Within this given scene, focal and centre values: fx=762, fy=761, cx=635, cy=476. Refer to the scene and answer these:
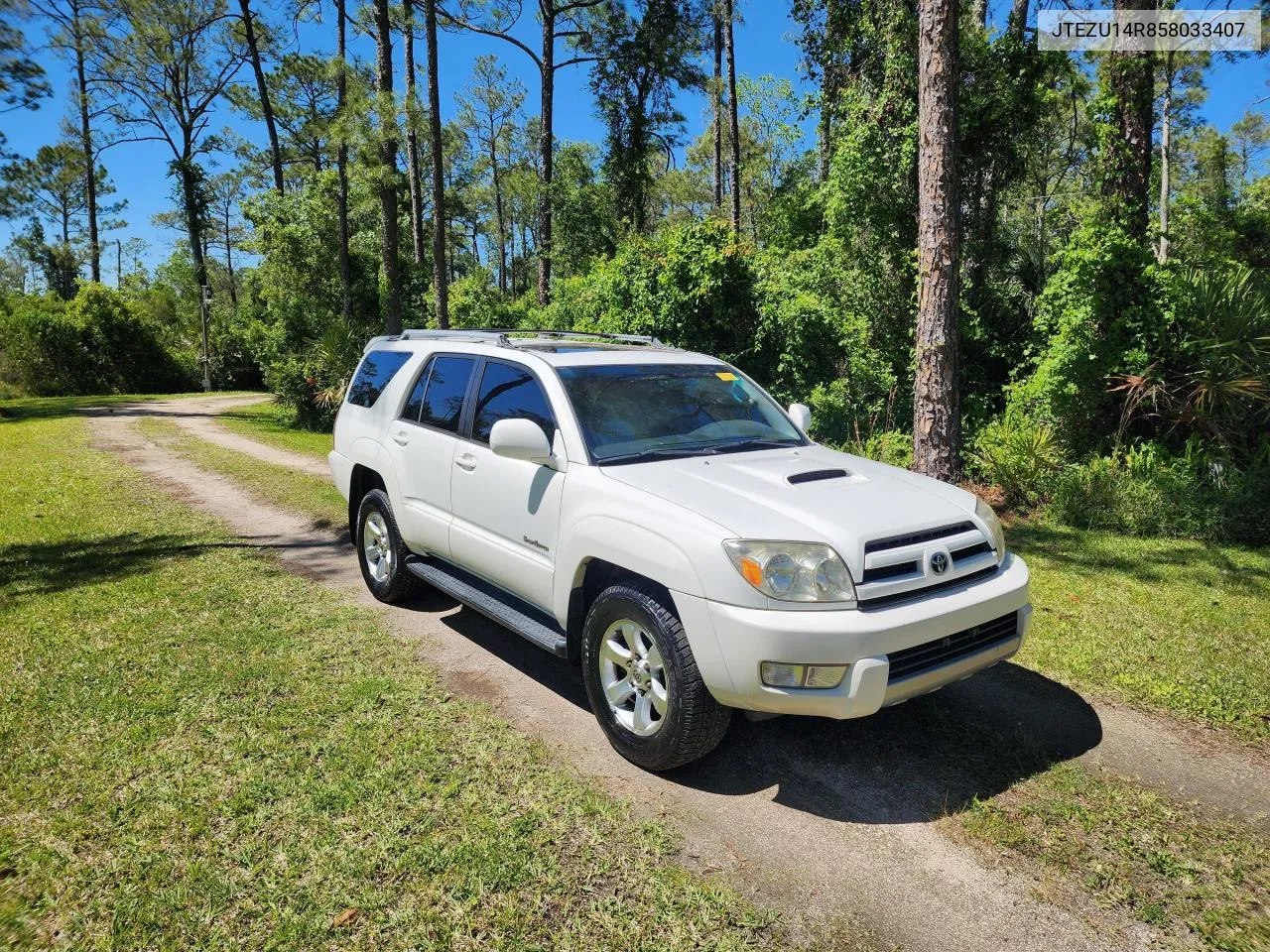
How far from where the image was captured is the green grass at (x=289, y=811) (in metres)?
2.56

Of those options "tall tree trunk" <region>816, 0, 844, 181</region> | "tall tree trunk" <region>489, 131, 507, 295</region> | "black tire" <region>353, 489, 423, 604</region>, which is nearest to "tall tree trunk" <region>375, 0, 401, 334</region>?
"tall tree trunk" <region>816, 0, 844, 181</region>

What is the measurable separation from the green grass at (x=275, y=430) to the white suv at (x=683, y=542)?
9854 millimetres

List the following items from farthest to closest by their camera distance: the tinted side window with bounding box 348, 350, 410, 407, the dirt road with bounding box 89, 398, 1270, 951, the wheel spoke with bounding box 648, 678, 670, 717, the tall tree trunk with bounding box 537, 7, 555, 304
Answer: the tall tree trunk with bounding box 537, 7, 555, 304 < the tinted side window with bounding box 348, 350, 410, 407 < the wheel spoke with bounding box 648, 678, 670, 717 < the dirt road with bounding box 89, 398, 1270, 951

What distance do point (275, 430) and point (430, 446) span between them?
14.3 m

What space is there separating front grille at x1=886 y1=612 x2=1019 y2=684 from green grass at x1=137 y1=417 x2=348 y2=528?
6.70 metres

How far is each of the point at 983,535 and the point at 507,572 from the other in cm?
243

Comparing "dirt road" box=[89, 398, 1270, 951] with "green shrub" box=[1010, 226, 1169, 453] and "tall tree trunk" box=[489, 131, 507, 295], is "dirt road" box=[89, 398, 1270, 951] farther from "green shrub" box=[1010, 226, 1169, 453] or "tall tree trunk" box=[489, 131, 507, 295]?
"tall tree trunk" box=[489, 131, 507, 295]

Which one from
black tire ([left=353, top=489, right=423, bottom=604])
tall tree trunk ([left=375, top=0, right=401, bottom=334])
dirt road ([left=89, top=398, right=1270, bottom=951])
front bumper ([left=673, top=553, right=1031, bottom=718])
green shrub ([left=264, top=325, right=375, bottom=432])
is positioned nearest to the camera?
dirt road ([left=89, top=398, right=1270, bottom=951])

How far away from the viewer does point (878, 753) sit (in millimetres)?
3668

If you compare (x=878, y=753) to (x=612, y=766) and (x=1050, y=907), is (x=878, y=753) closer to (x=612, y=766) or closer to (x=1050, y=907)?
(x=1050, y=907)

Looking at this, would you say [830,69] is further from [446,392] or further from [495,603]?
[495,603]

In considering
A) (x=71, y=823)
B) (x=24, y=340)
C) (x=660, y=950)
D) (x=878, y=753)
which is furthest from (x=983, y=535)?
(x=24, y=340)

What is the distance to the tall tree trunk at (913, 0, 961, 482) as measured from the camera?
25.7 ft

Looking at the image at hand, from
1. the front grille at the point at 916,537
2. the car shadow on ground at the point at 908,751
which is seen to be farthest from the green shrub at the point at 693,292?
the front grille at the point at 916,537
